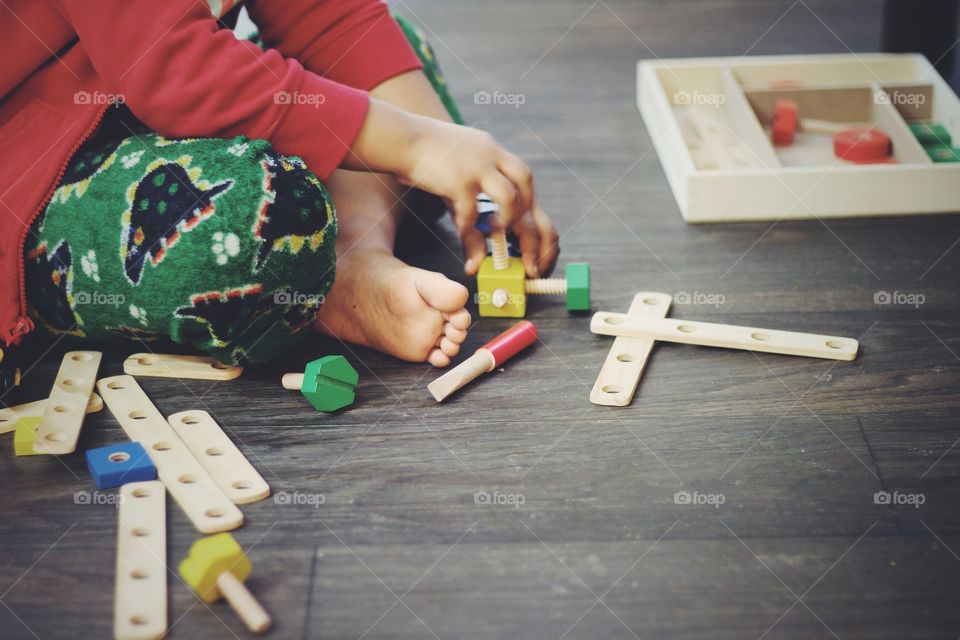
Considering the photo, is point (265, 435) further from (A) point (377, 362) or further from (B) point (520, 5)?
(B) point (520, 5)

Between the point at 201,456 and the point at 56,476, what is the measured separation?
0.44 feet

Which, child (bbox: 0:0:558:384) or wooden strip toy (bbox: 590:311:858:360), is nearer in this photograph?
child (bbox: 0:0:558:384)

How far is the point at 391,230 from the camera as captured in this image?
126 cm

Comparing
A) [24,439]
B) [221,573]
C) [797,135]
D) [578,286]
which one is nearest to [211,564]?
[221,573]

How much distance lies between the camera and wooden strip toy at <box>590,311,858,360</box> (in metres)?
1.10

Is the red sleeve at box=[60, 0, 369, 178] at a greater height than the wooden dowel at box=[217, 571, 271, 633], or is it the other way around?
the red sleeve at box=[60, 0, 369, 178]

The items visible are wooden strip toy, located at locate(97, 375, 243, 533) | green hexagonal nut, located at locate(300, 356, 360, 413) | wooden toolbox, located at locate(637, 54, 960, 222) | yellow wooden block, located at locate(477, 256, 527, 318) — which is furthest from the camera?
wooden toolbox, located at locate(637, 54, 960, 222)

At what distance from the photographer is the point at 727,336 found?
1123 millimetres

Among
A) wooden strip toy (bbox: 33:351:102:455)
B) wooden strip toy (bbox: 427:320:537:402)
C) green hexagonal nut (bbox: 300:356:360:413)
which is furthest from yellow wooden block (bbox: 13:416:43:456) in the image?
wooden strip toy (bbox: 427:320:537:402)

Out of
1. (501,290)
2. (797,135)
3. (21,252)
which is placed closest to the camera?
(21,252)

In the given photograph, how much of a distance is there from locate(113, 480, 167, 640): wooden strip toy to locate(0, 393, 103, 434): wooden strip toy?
6.0 inches

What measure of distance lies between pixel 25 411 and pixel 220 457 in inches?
9.2

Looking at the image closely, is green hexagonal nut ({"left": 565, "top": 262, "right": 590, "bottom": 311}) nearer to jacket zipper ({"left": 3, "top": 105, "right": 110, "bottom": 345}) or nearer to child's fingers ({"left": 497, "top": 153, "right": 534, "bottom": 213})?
child's fingers ({"left": 497, "top": 153, "right": 534, "bottom": 213})

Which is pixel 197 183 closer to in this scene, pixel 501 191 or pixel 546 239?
pixel 501 191
